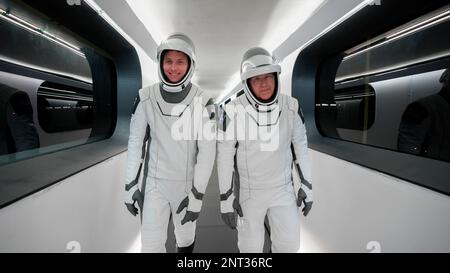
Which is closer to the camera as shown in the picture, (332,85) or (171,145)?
(171,145)

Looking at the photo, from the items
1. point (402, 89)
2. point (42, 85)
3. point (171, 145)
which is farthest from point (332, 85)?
point (42, 85)

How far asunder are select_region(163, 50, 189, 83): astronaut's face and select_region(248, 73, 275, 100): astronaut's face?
1.54 ft

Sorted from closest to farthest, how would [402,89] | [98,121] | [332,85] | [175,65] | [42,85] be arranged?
[175,65] → [98,121] → [332,85] → [42,85] → [402,89]

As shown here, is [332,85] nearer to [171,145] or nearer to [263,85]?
[263,85]

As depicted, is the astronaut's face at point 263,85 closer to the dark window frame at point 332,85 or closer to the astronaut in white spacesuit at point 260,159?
the astronaut in white spacesuit at point 260,159

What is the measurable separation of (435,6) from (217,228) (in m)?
2.58

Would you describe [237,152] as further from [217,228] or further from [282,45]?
[282,45]

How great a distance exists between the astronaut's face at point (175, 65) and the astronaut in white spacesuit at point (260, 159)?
0.39 metres

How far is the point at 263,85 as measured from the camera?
148cm

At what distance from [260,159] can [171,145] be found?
24.8 inches

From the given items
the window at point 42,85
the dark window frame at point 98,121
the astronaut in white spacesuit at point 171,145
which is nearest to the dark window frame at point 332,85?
the astronaut in white spacesuit at point 171,145

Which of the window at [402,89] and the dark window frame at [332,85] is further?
the window at [402,89]

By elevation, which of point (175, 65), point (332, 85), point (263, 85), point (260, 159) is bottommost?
point (260, 159)

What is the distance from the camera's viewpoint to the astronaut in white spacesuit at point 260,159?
1482 mm
